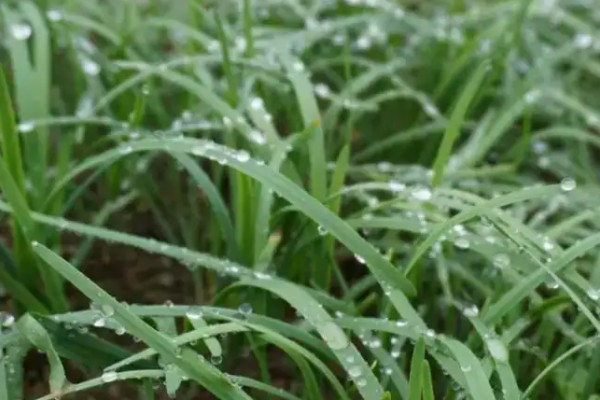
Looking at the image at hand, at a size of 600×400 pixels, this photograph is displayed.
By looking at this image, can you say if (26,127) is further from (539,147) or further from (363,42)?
(539,147)

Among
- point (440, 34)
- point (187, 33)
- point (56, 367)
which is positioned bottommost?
point (56, 367)

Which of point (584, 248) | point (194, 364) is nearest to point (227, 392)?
point (194, 364)

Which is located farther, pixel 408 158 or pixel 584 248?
pixel 408 158

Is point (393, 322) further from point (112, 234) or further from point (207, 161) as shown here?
point (207, 161)

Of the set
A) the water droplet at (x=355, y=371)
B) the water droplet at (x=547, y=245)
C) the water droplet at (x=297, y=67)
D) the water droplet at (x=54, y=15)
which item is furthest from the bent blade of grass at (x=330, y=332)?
the water droplet at (x=54, y=15)

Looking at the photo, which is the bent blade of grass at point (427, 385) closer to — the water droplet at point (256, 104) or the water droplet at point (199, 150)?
the water droplet at point (199, 150)

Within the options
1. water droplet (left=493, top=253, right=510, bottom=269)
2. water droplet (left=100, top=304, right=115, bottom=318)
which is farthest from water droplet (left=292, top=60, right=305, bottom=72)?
water droplet (left=100, top=304, right=115, bottom=318)
